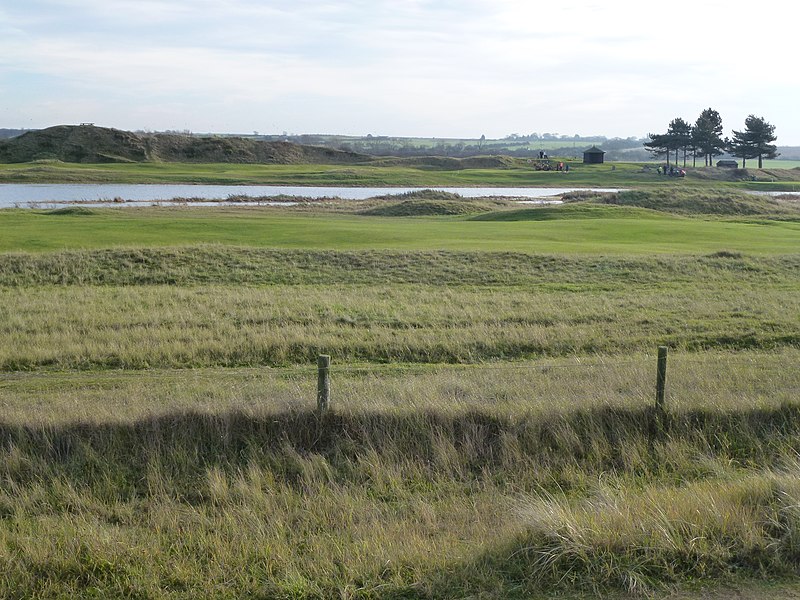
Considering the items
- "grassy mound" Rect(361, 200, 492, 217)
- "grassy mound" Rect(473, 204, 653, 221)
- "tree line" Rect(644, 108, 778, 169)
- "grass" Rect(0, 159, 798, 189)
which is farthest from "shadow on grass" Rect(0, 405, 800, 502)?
"tree line" Rect(644, 108, 778, 169)

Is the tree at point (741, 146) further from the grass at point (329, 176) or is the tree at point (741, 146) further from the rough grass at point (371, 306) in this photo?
the rough grass at point (371, 306)

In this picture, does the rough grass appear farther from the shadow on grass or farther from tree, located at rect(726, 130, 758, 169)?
tree, located at rect(726, 130, 758, 169)

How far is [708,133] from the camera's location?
135 metres

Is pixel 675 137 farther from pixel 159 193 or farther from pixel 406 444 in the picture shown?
pixel 406 444

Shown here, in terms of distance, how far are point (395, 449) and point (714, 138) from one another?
137677 millimetres

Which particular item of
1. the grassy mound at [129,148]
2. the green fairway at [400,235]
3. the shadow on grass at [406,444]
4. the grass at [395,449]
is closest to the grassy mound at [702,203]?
the green fairway at [400,235]

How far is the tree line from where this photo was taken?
134375mm

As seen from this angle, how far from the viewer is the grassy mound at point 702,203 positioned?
62406 millimetres

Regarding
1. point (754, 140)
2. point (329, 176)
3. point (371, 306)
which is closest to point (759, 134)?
point (754, 140)

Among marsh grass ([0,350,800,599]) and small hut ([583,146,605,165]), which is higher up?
small hut ([583,146,605,165])

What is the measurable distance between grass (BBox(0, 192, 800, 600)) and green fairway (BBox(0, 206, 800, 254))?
12.1 metres

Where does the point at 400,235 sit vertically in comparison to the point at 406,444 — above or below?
above

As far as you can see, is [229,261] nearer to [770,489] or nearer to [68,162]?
[770,489]

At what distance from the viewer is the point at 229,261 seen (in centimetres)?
2991
